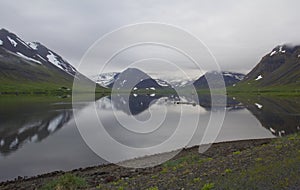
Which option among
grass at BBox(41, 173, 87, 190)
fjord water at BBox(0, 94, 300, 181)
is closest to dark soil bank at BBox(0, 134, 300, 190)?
grass at BBox(41, 173, 87, 190)

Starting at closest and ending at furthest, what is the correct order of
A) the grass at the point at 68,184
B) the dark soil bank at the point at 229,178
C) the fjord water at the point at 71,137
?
the dark soil bank at the point at 229,178 → the grass at the point at 68,184 → the fjord water at the point at 71,137

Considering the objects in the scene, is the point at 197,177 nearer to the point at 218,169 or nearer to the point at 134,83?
the point at 218,169

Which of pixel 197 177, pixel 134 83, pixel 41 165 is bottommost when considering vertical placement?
pixel 41 165

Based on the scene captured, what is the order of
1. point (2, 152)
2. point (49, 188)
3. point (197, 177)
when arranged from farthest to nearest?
point (2, 152) → point (49, 188) → point (197, 177)

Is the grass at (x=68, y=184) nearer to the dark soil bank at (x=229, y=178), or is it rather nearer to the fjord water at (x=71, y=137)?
the dark soil bank at (x=229, y=178)

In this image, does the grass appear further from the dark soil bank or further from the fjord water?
the fjord water

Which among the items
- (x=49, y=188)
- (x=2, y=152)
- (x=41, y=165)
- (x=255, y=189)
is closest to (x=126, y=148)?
(x=41, y=165)

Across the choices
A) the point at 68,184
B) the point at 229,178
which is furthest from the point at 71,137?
the point at 229,178

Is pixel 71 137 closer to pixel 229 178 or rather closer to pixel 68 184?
pixel 68 184

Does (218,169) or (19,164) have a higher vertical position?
(218,169)

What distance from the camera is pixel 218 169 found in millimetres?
16922

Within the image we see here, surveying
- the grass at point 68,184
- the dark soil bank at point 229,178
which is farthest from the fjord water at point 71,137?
the dark soil bank at point 229,178

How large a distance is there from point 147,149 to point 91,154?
6.24m

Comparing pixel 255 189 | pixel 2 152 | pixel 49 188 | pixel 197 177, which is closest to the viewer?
pixel 255 189
